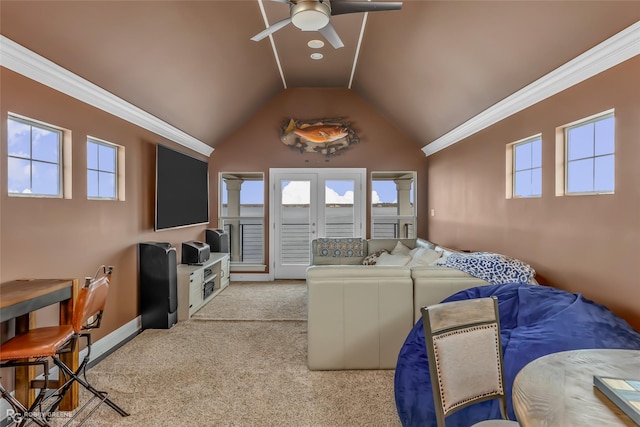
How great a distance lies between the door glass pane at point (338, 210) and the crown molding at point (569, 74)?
8.95 ft

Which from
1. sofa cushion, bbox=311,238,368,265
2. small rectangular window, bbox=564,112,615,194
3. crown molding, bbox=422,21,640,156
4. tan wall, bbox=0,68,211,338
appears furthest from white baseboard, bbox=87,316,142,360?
crown molding, bbox=422,21,640,156

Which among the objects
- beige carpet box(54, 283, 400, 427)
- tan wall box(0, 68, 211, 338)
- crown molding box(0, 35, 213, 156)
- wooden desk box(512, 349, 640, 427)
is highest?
crown molding box(0, 35, 213, 156)

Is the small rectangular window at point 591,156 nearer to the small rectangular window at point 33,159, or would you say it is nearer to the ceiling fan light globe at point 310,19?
the ceiling fan light globe at point 310,19

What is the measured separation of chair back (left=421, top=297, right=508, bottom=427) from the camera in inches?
53.9

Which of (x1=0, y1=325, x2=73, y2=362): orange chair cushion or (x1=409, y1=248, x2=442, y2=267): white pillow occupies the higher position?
(x1=409, y1=248, x2=442, y2=267): white pillow

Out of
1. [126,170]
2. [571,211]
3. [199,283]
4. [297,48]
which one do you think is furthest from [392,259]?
[126,170]

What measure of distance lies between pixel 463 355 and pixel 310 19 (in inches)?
91.7

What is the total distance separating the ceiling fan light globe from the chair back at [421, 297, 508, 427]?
2.08 metres

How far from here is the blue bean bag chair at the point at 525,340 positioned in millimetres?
1835

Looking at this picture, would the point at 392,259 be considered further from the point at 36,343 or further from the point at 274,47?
the point at 36,343

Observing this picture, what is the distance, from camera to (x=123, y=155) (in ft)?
11.9

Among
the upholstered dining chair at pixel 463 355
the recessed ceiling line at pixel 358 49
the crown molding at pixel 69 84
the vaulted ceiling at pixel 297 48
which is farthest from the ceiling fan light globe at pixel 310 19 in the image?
the upholstered dining chair at pixel 463 355

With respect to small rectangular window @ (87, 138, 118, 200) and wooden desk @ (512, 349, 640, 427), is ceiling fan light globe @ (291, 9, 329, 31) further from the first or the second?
wooden desk @ (512, 349, 640, 427)

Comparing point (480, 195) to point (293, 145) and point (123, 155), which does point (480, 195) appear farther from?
point (123, 155)
